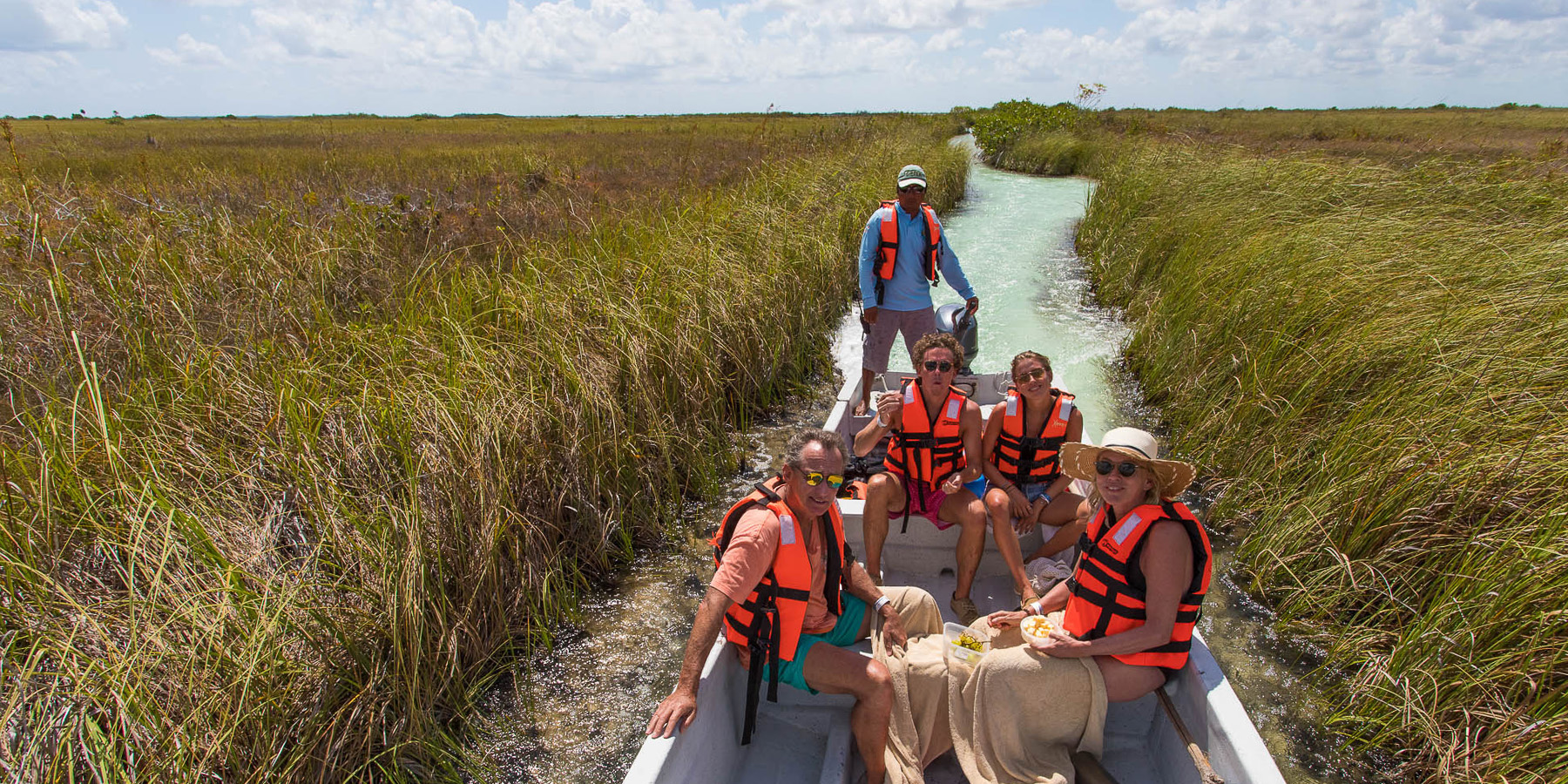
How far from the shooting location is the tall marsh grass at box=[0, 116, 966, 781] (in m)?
2.22

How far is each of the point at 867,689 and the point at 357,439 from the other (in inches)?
93.7

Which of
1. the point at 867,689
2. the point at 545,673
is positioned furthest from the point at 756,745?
the point at 545,673

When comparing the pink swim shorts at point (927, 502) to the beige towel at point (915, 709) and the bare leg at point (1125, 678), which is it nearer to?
the beige towel at point (915, 709)

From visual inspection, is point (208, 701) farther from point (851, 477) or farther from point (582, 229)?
point (582, 229)

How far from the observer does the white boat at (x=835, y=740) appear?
7.23ft

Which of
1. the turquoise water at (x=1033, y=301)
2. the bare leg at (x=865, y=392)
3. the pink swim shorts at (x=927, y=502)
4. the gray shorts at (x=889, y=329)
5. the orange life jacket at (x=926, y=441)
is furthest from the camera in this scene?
the turquoise water at (x=1033, y=301)

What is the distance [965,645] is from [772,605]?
76cm

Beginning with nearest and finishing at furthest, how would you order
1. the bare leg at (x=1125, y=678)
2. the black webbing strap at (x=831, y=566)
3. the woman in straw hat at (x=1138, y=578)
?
the woman in straw hat at (x=1138, y=578)
the bare leg at (x=1125, y=678)
the black webbing strap at (x=831, y=566)

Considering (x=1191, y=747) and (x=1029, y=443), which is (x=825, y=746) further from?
(x=1029, y=443)

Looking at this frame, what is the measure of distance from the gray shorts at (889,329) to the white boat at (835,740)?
2.38 m

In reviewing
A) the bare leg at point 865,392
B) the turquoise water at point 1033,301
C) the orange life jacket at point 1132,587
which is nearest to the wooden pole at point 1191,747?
the orange life jacket at point 1132,587

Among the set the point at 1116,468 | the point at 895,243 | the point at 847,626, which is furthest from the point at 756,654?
the point at 895,243

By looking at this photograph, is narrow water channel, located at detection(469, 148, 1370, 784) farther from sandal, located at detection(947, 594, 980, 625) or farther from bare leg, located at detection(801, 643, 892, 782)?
sandal, located at detection(947, 594, 980, 625)

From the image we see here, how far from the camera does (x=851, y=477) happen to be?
4387 mm
